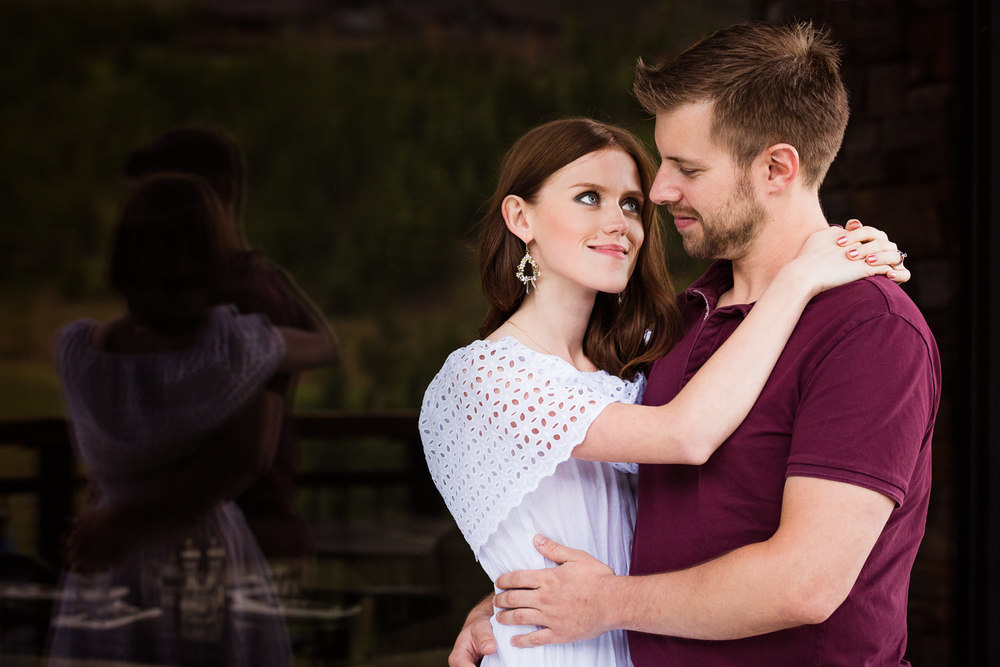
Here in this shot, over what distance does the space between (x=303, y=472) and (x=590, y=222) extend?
257cm

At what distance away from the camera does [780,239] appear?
1300 mm

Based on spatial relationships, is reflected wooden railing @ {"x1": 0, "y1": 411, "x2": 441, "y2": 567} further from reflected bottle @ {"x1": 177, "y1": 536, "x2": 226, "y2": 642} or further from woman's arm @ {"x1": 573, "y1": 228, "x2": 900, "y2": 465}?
woman's arm @ {"x1": 573, "y1": 228, "x2": 900, "y2": 465}

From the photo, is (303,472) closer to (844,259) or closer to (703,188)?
(703,188)

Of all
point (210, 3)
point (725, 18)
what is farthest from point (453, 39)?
point (725, 18)

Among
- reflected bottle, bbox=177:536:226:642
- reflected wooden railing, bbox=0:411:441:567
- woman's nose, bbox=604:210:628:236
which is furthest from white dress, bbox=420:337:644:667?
reflected wooden railing, bbox=0:411:441:567

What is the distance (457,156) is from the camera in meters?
3.71

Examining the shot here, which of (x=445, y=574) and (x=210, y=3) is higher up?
(x=210, y=3)

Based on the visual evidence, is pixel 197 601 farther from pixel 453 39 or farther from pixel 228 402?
pixel 453 39

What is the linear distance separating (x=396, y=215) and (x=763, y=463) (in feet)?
9.25

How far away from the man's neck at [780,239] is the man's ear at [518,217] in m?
0.35

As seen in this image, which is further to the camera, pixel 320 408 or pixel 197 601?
pixel 320 408

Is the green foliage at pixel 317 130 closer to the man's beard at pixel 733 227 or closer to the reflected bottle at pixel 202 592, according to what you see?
the reflected bottle at pixel 202 592

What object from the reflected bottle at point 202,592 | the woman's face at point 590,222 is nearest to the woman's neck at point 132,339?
the reflected bottle at point 202,592

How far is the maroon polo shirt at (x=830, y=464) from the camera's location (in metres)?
1.06
